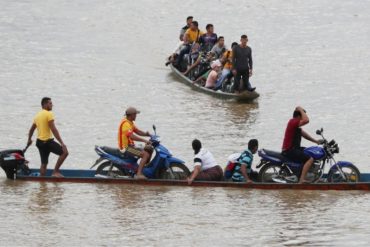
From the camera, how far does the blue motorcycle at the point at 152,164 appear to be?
2270cm

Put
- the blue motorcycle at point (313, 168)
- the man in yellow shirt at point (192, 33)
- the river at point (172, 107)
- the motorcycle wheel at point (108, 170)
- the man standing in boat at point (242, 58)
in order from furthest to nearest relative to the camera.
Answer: the man in yellow shirt at point (192, 33) < the man standing in boat at point (242, 58) < the motorcycle wheel at point (108, 170) < the blue motorcycle at point (313, 168) < the river at point (172, 107)

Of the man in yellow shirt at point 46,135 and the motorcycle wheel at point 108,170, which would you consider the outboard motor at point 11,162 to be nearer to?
the man in yellow shirt at point 46,135

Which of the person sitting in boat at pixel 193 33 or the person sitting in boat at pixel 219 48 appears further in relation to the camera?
the person sitting in boat at pixel 193 33

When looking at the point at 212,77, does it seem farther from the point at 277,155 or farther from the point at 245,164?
the point at 245,164

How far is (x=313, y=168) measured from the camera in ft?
73.2

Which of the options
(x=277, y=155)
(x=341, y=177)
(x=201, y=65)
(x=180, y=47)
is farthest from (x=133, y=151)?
(x=180, y=47)

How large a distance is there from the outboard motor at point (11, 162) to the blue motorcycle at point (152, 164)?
1481mm

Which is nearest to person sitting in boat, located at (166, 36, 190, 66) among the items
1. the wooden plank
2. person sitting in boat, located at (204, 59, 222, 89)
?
person sitting in boat, located at (204, 59, 222, 89)

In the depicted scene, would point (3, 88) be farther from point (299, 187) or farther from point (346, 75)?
point (299, 187)

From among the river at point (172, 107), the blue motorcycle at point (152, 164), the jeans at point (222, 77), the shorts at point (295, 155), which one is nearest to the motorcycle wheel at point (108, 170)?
the blue motorcycle at point (152, 164)

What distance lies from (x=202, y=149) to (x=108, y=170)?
6.07ft

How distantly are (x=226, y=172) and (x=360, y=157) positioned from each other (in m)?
5.33

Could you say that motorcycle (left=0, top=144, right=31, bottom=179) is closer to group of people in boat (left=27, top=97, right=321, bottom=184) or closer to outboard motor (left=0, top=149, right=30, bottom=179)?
outboard motor (left=0, top=149, right=30, bottom=179)

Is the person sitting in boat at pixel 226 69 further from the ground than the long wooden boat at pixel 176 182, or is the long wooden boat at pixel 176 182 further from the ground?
the person sitting in boat at pixel 226 69
